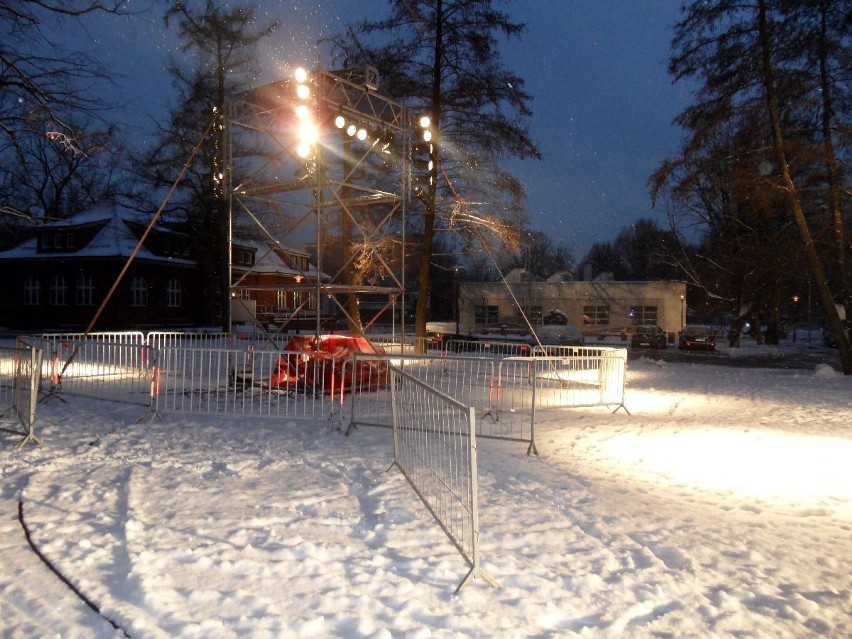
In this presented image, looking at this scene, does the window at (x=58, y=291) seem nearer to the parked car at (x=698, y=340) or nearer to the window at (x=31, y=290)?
the window at (x=31, y=290)

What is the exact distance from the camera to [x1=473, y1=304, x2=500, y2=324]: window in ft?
143

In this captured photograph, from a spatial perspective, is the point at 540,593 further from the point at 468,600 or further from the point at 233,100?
the point at 233,100

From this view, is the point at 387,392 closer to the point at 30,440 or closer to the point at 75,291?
the point at 30,440

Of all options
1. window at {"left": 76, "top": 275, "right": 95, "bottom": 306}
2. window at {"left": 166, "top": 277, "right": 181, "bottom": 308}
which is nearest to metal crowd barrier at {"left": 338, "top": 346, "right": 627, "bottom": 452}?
window at {"left": 166, "top": 277, "right": 181, "bottom": 308}

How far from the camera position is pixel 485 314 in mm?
43656

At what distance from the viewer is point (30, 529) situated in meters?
5.10

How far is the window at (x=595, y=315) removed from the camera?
137ft

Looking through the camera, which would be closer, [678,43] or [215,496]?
[215,496]

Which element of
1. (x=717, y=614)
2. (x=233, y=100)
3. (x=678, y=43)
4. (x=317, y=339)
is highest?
(x=678, y=43)

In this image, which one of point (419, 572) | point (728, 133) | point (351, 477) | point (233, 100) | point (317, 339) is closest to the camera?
point (419, 572)

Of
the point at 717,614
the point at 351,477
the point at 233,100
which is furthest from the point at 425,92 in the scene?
the point at 717,614

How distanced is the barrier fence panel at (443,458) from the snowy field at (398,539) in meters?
0.15

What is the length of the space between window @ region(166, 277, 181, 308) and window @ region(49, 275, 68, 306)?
19.2 ft

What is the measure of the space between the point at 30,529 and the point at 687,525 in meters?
5.38
